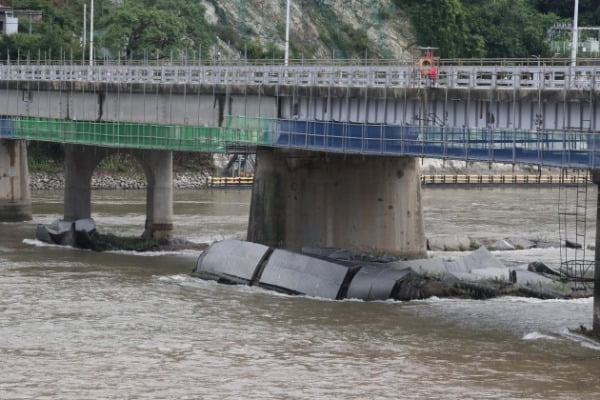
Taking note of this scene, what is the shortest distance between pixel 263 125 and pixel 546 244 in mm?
20832

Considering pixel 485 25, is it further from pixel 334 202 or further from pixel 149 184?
pixel 334 202

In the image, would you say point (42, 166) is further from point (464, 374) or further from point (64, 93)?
point (464, 374)

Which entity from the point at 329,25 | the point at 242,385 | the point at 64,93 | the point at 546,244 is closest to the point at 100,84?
the point at 64,93

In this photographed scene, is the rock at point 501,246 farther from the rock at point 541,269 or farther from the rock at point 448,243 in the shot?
the rock at point 541,269

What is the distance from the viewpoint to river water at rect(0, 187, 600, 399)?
41.3 metres

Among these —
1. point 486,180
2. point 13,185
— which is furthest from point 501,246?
point 486,180

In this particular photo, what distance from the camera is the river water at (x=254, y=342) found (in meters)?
41.3

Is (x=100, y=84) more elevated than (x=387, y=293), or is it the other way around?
(x=100, y=84)

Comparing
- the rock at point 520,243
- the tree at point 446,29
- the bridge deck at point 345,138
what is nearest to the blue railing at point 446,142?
the bridge deck at point 345,138

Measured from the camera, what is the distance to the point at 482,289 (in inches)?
2315

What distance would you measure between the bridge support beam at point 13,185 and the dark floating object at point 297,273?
31167 millimetres

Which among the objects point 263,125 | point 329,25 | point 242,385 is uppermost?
point 329,25

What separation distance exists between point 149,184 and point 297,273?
2437cm

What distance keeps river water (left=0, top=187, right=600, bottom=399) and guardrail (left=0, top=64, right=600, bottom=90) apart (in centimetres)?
815
